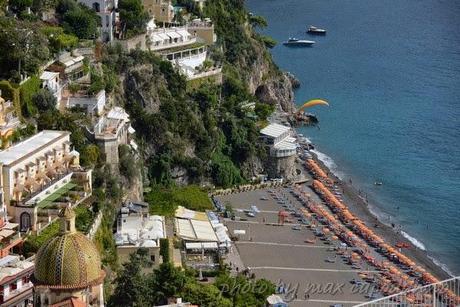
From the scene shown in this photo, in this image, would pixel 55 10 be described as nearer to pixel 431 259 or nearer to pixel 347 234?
pixel 347 234

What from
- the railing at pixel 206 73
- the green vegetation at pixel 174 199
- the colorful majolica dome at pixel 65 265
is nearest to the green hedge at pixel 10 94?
the green vegetation at pixel 174 199

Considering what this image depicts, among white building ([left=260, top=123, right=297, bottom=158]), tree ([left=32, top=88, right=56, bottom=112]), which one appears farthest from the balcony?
white building ([left=260, top=123, right=297, bottom=158])

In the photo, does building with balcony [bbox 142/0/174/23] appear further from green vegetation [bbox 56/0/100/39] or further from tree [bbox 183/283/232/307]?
tree [bbox 183/283/232/307]

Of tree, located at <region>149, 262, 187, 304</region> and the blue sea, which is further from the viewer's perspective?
the blue sea

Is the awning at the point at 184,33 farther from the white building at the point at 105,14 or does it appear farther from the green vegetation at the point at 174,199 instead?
the green vegetation at the point at 174,199

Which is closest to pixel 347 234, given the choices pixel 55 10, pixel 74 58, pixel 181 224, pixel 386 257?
pixel 386 257
